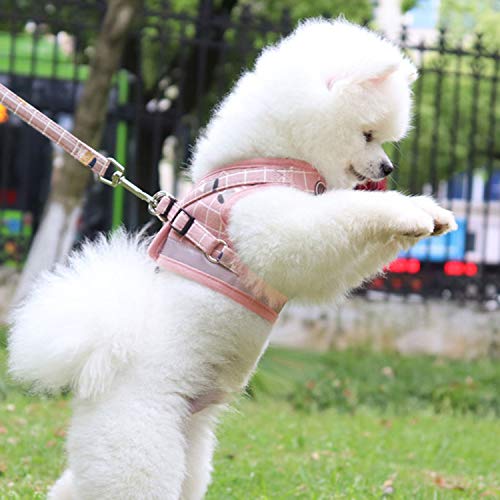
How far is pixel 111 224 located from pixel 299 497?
26.1 ft

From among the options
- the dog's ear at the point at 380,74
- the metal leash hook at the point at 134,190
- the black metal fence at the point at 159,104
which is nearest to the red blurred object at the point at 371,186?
the dog's ear at the point at 380,74

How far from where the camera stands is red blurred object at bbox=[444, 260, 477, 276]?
1082 centimetres

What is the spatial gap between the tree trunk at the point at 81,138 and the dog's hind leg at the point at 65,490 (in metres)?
5.57

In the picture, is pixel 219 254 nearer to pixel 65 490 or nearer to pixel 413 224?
pixel 413 224

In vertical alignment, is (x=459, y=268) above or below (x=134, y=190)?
above

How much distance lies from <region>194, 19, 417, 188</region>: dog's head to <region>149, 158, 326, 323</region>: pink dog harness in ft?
0.23

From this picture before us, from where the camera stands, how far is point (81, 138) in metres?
8.85

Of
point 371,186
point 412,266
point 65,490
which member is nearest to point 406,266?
point 412,266

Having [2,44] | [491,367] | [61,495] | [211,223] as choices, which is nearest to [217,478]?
[61,495]

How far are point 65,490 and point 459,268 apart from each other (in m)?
8.42

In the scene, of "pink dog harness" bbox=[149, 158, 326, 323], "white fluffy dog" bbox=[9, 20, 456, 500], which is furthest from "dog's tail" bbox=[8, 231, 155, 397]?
"pink dog harness" bbox=[149, 158, 326, 323]

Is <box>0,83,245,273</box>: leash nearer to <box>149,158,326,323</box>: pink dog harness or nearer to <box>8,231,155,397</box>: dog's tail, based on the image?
<box>149,158,326,323</box>: pink dog harness

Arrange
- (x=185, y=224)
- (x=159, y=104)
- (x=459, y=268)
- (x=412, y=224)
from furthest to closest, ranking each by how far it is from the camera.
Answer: (x=159, y=104) → (x=459, y=268) → (x=185, y=224) → (x=412, y=224)

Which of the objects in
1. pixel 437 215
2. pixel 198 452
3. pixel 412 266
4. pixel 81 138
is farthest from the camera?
pixel 412 266
